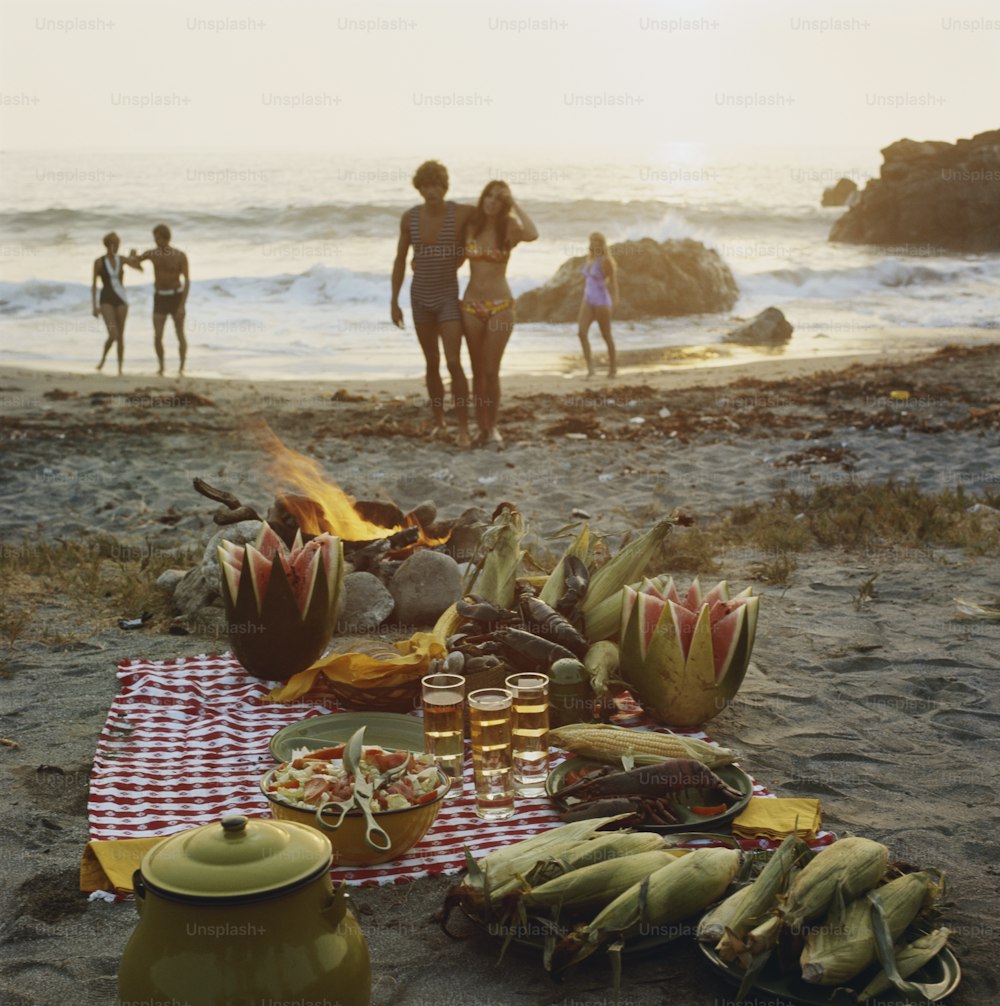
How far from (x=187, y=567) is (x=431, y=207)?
4.56 meters

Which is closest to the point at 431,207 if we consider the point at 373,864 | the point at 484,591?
the point at 484,591

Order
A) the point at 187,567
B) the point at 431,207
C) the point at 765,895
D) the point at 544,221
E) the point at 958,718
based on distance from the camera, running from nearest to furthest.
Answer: the point at 765,895 → the point at 958,718 → the point at 187,567 → the point at 431,207 → the point at 544,221

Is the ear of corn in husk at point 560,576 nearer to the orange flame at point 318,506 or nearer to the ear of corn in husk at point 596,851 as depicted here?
the orange flame at point 318,506

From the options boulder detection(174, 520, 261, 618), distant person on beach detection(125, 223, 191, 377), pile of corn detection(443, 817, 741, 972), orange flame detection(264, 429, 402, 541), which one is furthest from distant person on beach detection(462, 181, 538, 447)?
pile of corn detection(443, 817, 741, 972)

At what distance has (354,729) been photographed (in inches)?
177

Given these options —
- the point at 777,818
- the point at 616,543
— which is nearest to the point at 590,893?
the point at 777,818

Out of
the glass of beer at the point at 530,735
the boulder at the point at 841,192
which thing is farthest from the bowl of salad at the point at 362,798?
the boulder at the point at 841,192

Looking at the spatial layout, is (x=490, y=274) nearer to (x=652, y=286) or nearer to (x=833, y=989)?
(x=833, y=989)

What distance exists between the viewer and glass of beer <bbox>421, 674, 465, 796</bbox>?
396 centimetres

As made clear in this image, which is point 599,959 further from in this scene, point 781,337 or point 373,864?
point 781,337

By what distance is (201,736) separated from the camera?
475 cm

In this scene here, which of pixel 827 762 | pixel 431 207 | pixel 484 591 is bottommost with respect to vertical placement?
pixel 827 762

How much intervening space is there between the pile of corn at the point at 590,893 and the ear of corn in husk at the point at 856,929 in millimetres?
337

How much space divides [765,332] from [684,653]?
58.8ft
